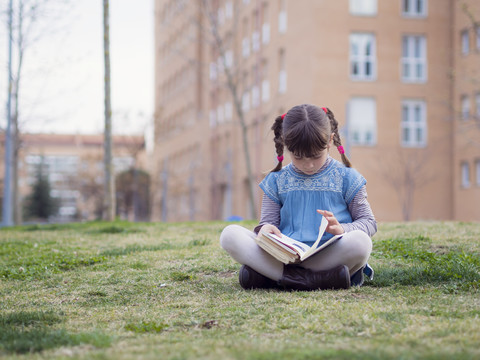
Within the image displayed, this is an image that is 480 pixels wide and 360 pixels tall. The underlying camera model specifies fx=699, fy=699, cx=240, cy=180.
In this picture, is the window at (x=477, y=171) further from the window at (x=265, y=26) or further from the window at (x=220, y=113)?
the window at (x=220, y=113)

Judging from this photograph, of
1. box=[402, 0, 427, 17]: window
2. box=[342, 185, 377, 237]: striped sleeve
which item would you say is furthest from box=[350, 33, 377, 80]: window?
box=[342, 185, 377, 237]: striped sleeve

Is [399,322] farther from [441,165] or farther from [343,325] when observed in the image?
[441,165]

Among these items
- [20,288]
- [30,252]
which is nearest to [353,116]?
[30,252]

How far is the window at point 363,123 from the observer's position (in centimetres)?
3038

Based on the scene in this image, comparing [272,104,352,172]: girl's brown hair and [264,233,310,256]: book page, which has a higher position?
[272,104,352,172]: girl's brown hair

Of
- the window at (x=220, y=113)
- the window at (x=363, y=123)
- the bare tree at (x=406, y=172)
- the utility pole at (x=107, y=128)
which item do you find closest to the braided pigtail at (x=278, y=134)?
the utility pole at (x=107, y=128)

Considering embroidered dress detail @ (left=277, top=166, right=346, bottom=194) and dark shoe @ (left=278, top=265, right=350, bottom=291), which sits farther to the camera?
embroidered dress detail @ (left=277, top=166, right=346, bottom=194)

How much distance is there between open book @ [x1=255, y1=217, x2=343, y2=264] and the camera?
489cm

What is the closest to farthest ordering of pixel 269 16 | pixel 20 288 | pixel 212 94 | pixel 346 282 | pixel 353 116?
pixel 346 282
pixel 20 288
pixel 353 116
pixel 269 16
pixel 212 94

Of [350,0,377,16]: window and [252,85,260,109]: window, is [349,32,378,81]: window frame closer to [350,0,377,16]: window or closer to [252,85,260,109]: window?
[350,0,377,16]: window

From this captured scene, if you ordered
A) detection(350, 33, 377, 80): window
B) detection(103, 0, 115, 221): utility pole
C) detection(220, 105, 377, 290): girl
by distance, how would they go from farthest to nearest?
detection(350, 33, 377, 80): window, detection(103, 0, 115, 221): utility pole, detection(220, 105, 377, 290): girl

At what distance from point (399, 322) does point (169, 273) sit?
283cm

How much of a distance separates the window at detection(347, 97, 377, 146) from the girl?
993 inches

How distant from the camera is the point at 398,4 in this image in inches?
1212
